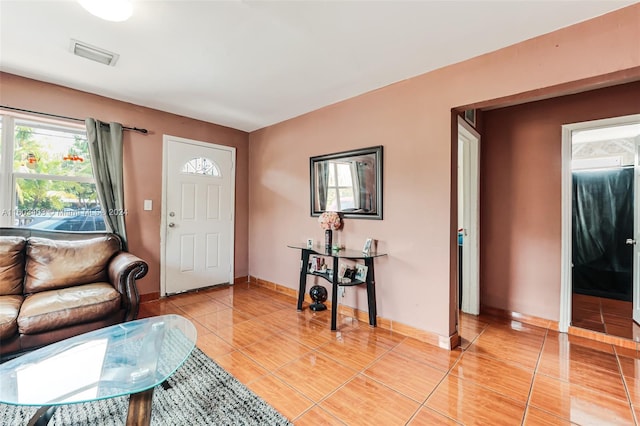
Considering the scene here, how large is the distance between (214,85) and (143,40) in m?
0.78

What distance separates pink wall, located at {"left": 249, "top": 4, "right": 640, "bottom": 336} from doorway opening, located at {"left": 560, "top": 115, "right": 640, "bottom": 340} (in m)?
1.43

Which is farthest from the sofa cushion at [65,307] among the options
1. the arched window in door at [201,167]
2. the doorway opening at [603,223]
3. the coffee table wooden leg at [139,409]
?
the doorway opening at [603,223]

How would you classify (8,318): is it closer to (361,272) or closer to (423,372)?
(361,272)

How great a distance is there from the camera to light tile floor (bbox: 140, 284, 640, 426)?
1.60 m

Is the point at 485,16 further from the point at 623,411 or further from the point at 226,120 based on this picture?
the point at 226,120

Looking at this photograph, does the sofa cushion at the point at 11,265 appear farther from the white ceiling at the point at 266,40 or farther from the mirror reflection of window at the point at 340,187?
the mirror reflection of window at the point at 340,187

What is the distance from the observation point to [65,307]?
2.16m

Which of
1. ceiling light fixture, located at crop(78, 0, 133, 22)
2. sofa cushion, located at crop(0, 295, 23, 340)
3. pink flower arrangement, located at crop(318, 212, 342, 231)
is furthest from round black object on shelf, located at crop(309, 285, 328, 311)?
ceiling light fixture, located at crop(78, 0, 133, 22)

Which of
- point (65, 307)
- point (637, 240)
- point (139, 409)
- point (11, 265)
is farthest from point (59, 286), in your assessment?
point (637, 240)

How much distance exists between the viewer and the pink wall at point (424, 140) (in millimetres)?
1803

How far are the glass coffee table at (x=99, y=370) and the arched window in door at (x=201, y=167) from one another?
2.41 meters

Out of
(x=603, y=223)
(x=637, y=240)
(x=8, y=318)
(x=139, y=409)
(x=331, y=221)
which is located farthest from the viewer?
(x=603, y=223)

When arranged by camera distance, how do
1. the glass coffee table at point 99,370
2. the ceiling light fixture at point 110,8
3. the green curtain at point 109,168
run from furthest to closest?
the green curtain at point 109,168
the ceiling light fixture at point 110,8
the glass coffee table at point 99,370

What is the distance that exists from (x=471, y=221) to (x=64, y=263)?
13.3 feet
